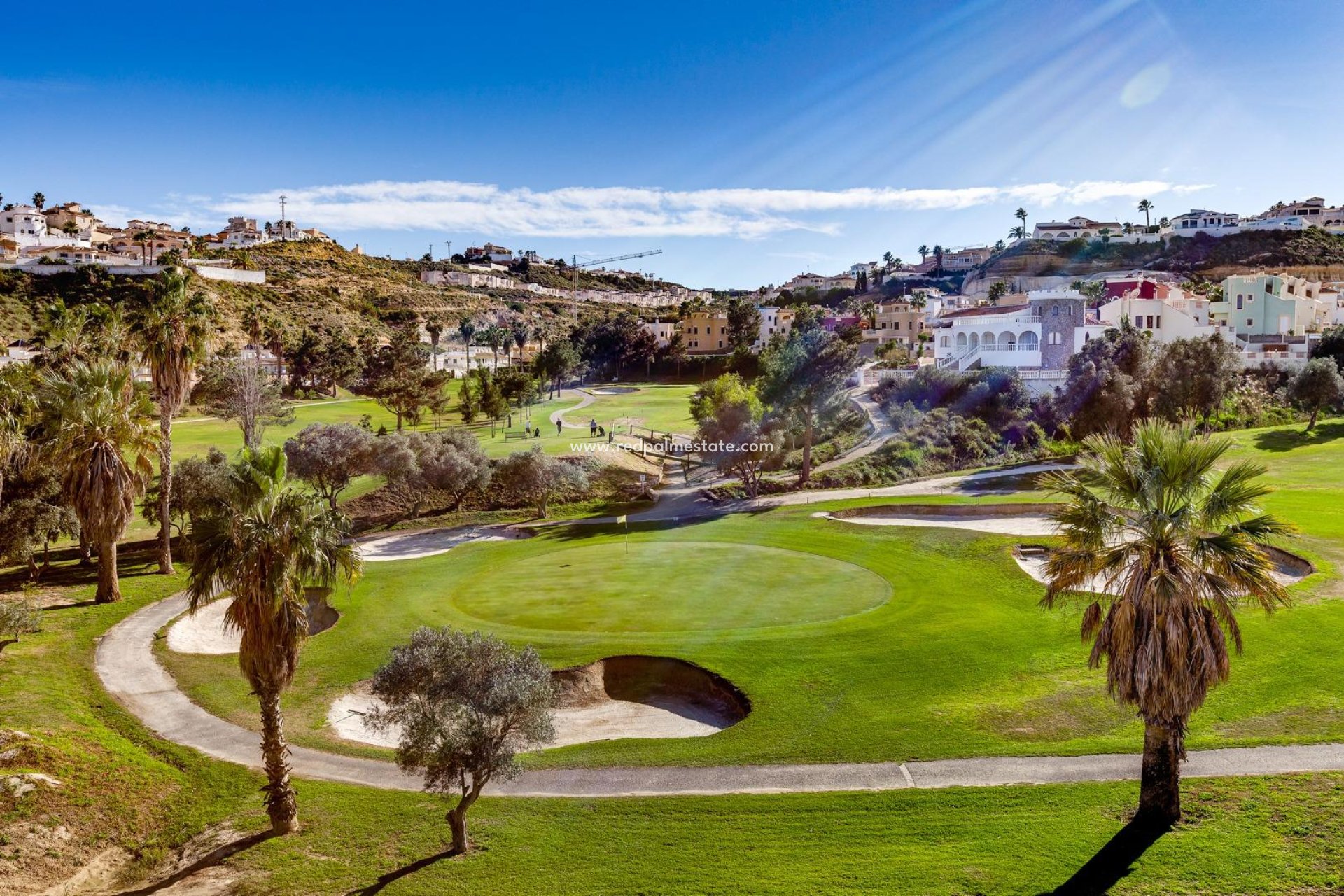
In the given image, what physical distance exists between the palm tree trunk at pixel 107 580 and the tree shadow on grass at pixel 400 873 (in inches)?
963

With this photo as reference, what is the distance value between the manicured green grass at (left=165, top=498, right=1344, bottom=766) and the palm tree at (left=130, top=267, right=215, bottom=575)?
10.1 m

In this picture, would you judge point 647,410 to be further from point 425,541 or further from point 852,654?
point 852,654

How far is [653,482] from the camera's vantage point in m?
58.3

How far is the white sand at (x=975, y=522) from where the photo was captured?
3972 cm

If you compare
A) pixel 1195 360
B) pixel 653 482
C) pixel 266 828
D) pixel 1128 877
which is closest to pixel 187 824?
pixel 266 828

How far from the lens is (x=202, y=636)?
101ft

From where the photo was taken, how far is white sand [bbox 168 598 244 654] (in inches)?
1160

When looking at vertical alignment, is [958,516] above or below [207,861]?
above

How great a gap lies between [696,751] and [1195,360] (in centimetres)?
5484

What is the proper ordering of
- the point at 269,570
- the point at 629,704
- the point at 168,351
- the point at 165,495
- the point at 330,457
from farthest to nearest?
the point at 330,457 < the point at 165,495 < the point at 168,351 < the point at 629,704 < the point at 269,570

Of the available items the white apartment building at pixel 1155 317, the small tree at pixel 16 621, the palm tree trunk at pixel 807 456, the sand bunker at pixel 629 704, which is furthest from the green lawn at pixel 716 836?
the white apartment building at pixel 1155 317

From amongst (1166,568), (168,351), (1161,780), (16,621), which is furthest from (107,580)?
(1166,568)

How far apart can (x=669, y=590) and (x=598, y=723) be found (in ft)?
31.2

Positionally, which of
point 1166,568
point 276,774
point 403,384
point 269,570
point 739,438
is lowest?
point 276,774
